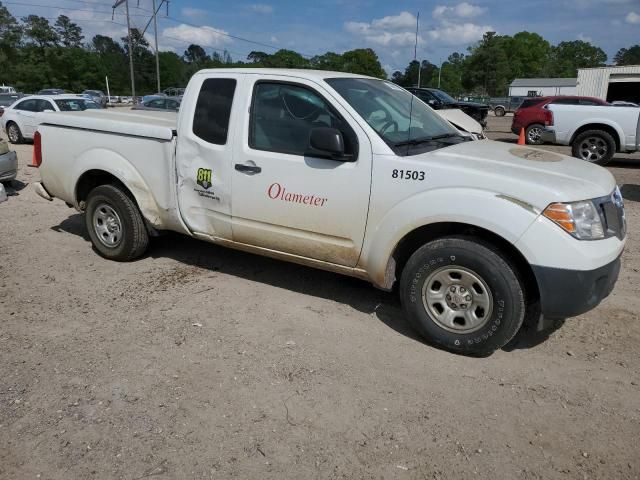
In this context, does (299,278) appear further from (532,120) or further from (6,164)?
(532,120)

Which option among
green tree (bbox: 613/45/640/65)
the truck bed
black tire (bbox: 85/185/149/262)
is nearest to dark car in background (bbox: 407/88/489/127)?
the truck bed

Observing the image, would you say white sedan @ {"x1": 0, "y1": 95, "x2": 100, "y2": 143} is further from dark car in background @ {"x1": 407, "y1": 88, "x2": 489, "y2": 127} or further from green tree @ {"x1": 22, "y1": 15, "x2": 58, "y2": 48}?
green tree @ {"x1": 22, "y1": 15, "x2": 58, "y2": 48}

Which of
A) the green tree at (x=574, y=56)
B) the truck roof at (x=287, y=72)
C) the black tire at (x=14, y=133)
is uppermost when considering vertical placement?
the green tree at (x=574, y=56)

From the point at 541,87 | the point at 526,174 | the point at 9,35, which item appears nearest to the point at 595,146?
the point at 526,174

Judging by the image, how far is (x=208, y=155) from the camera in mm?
4375

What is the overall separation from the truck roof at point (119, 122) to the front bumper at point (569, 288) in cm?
326

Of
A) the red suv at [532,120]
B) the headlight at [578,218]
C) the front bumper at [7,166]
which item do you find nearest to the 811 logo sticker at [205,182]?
the headlight at [578,218]

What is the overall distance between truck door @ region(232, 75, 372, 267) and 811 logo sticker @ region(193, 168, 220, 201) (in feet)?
0.84

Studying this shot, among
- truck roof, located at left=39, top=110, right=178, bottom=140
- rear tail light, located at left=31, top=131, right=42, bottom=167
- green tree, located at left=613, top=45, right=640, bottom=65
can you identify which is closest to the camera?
truck roof, located at left=39, top=110, right=178, bottom=140

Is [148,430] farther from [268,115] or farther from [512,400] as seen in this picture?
[268,115]

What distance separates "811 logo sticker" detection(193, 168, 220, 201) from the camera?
440 centimetres

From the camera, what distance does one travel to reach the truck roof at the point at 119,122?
4.71 metres

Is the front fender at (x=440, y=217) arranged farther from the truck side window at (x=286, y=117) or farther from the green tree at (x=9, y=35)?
the green tree at (x=9, y=35)

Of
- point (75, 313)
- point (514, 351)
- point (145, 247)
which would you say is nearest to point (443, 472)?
point (514, 351)
